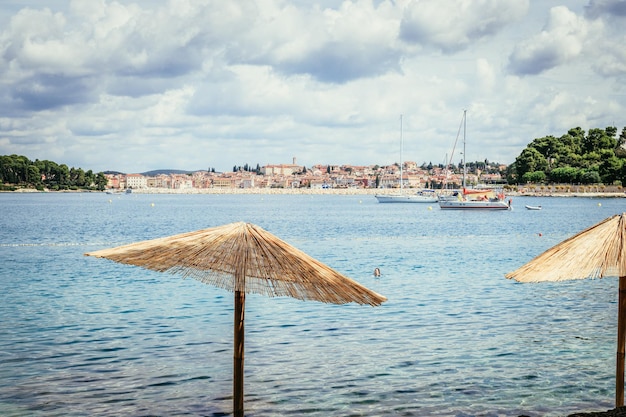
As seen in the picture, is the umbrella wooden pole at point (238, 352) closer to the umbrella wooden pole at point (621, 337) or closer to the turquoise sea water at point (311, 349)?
the turquoise sea water at point (311, 349)

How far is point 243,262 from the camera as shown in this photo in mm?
7703

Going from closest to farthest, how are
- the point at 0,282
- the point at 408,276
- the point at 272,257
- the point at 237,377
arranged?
the point at 272,257 → the point at 237,377 → the point at 0,282 → the point at 408,276

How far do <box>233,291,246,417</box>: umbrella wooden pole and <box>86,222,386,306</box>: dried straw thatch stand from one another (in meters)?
0.36

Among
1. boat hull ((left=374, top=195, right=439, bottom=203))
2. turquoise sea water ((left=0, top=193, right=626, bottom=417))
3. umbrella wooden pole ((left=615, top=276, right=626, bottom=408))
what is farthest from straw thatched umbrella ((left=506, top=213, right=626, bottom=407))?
boat hull ((left=374, top=195, right=439, bottom=203))

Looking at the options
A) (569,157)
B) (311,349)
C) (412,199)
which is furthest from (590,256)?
(569,157)

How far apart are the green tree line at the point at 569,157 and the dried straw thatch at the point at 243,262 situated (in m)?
156

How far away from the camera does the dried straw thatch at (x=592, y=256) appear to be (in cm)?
882

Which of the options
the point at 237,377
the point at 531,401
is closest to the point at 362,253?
the point at 531,401

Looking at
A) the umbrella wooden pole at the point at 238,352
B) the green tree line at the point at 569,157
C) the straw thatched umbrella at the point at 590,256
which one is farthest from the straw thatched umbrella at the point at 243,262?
the green tree line at the point at 569,157

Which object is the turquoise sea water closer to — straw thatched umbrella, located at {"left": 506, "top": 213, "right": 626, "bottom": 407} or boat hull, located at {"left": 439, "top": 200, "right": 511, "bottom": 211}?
straw thatched umbrella, located at {"left": 506, "top": 213, "right": 626, "bottom": 407}

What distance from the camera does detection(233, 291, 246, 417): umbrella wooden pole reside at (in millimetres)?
8219

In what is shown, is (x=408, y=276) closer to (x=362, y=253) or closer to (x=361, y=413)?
(x=362, y=253)

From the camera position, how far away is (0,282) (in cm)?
2503

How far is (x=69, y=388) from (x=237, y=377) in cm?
407
